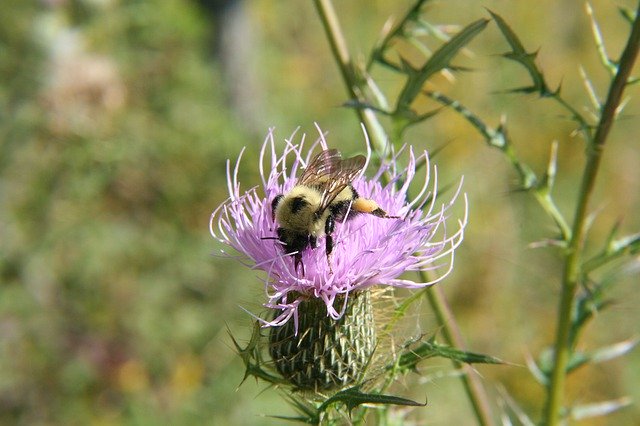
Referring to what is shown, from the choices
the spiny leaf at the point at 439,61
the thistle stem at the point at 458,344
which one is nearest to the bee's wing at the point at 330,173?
the spiny leaf at the point at 439,61

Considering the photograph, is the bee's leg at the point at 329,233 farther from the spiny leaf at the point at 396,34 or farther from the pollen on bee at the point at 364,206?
the spiny leaf at the point at 396,34

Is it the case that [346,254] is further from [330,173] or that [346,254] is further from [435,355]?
[435,355]

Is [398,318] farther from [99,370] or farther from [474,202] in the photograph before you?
[474,202]

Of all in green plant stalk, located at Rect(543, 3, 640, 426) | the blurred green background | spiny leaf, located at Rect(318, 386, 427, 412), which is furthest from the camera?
the blurred green background

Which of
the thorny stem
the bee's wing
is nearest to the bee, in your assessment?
the bee's wing

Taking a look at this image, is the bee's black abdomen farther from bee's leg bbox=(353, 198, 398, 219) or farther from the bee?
bee's leg bbox=(353, 198, 398, 219)

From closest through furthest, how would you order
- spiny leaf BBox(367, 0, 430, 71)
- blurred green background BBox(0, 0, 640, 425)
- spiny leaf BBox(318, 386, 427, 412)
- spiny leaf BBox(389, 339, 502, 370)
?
spiny leaf BBox(318, 386, 427, 412) < spiny leaf BBox(389, 339, 502, 370) < spiny leaf BBox(367, 0, 430, 71) < blurred green background BBox(0, 0, 640, 425)

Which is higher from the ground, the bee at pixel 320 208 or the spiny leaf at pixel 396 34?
the spiny leaf at pixel 396 34
